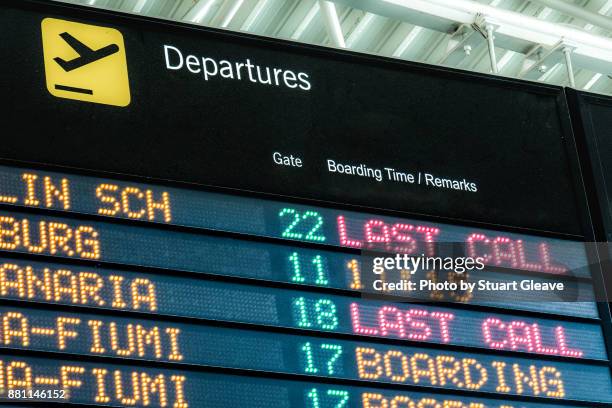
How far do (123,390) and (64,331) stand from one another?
1.17 ft

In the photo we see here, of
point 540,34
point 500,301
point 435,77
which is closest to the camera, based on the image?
point 500,301

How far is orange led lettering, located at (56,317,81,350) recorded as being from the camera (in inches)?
237

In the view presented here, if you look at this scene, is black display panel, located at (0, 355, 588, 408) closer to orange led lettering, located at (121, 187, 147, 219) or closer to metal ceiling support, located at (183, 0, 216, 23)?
orange led lettering, located at (121, 187, 147, 219)

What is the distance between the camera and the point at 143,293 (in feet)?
20.5

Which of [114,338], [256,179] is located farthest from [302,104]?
[114,338]

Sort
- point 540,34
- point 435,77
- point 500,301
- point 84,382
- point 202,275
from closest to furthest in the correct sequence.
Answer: point 84,382, point 202,275, point 500,301, point 435,77, point 540,34

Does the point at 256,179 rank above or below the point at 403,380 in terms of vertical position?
above

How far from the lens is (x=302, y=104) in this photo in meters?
7.07

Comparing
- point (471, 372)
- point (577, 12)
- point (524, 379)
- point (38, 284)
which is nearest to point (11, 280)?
point (38, 284)

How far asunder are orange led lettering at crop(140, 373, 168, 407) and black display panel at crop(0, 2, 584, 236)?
99 centimetres

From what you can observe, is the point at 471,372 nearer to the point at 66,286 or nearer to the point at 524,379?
the point at 524,379

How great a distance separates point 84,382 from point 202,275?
76 cm

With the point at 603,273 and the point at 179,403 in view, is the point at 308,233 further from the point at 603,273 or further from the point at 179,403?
the point at 603,273

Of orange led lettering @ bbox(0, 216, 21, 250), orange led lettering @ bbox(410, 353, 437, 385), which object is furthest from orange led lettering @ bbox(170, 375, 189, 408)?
orange led lettering @ bbox(410, 353, 437, 385)
